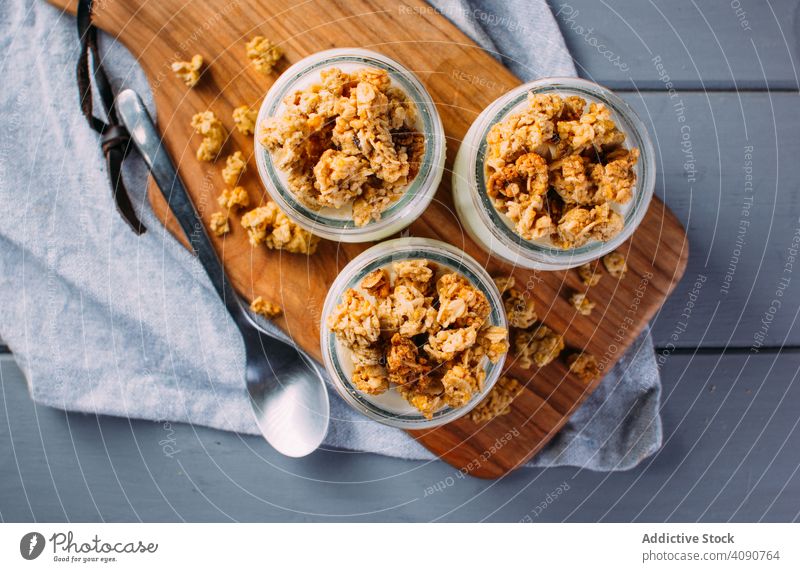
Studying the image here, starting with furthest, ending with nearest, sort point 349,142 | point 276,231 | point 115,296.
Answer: point 115,296, point 276,231, point 349,142

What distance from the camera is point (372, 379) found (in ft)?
1.91

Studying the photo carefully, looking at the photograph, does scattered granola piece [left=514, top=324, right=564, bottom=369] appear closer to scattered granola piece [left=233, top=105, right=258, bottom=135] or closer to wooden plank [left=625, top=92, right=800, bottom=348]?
wooden plank [left=625, top=92, right=800, bottom=348]

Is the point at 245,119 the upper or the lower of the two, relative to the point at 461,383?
upper

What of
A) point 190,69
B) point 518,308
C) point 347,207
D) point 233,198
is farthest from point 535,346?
point 190,69

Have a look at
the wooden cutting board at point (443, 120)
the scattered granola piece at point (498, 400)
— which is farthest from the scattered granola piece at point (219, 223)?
the scattered granola piece at point (498, 400)

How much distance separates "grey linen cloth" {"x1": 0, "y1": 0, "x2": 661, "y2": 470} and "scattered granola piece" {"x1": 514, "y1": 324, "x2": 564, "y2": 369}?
12cm

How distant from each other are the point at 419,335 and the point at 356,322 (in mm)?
71

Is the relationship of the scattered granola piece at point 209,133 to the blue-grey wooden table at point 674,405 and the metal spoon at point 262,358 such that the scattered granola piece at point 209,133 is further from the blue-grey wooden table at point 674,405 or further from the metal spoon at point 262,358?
the blue-grey wooden table at point 674,405

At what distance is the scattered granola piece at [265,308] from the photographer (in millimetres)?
705

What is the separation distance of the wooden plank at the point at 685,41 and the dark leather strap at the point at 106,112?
588 mm

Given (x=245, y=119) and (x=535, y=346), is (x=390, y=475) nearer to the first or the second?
(x=535, y=346)

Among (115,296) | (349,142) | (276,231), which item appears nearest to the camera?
(349,142)

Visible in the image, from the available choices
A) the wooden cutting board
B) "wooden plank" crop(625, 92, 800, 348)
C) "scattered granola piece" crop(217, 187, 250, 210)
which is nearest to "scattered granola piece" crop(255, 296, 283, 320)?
the wooden cutting board
